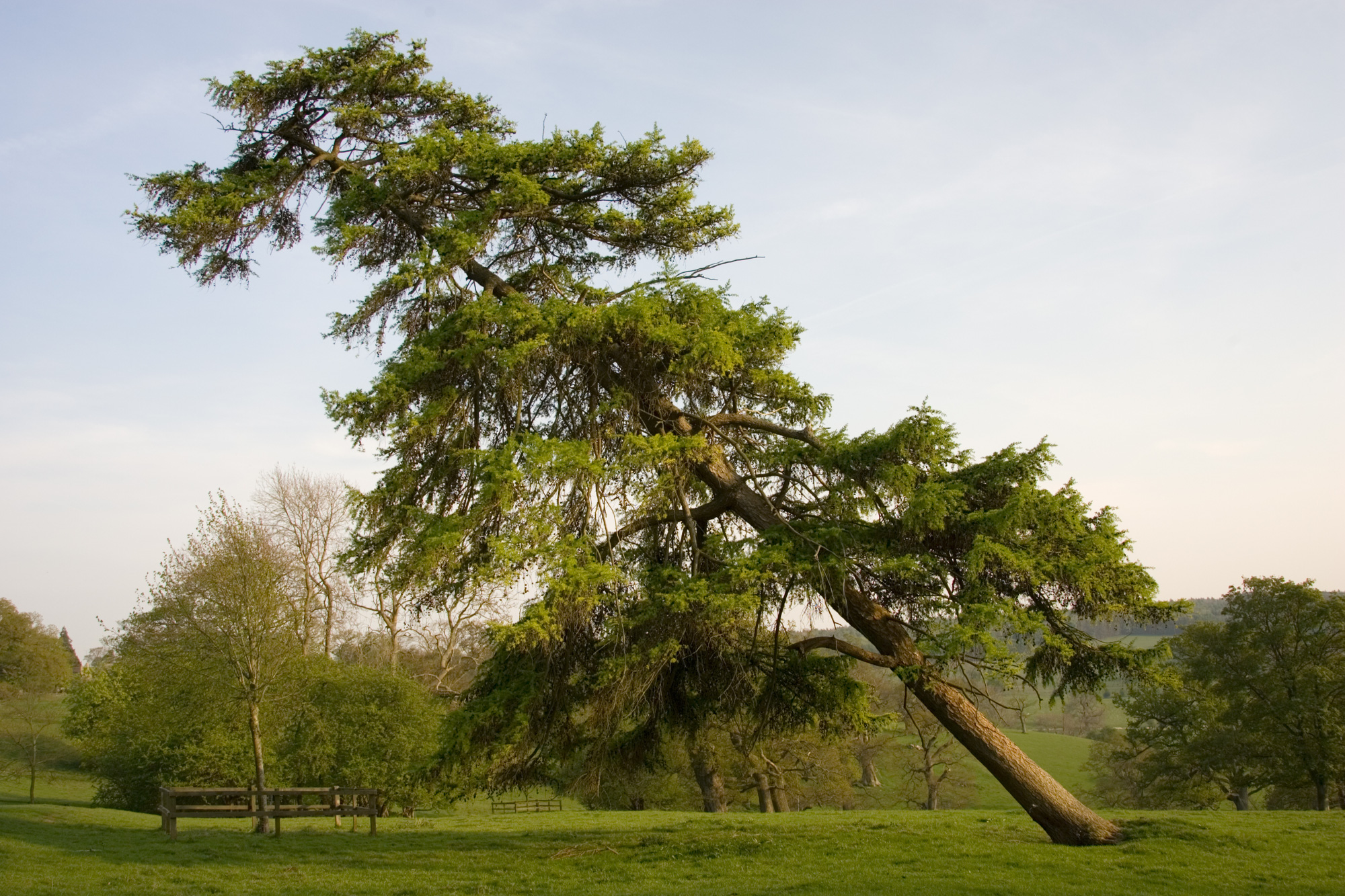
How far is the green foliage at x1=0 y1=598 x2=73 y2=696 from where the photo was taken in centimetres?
5906

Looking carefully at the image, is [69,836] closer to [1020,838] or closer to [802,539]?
[802,539]

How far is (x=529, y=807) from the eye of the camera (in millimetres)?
36438

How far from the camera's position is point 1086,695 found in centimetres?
1266

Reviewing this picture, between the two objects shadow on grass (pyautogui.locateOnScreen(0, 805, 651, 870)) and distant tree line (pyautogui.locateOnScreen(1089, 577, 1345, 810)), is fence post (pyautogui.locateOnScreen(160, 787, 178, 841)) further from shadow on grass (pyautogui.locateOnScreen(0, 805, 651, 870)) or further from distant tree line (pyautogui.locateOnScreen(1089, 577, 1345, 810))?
distant tree line (pyautogui.locateOnScreen(1089, 577, 1345, 810))

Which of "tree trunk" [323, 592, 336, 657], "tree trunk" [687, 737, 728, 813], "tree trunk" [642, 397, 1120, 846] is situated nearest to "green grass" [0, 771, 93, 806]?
"tree trunk" [323, 592, 336, 657]

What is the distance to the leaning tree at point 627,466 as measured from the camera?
1141 cm

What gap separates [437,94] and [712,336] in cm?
766

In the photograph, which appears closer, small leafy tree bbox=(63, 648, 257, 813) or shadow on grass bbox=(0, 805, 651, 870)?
shadow on grass bbox=(0, 805, 651, 870)

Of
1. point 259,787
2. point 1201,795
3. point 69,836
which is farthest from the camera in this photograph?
Answer: point 1201,795

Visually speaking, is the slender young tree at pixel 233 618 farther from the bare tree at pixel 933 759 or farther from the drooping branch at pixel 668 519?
the bare tree at pixel 933 759

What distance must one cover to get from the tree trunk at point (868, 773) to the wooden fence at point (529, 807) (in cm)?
1436

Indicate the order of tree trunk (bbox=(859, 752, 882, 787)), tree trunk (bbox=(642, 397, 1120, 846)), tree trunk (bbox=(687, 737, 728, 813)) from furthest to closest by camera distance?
tree trunk (bbox=(859, 752, 882, 787))
tree trunk (bbox=(687, 737, 728, 813))
tree trunk (bbox=(642, 397, 1120, 846))

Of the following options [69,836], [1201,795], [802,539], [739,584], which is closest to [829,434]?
[802,539]

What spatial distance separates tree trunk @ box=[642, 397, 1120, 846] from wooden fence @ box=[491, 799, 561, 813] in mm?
25044
